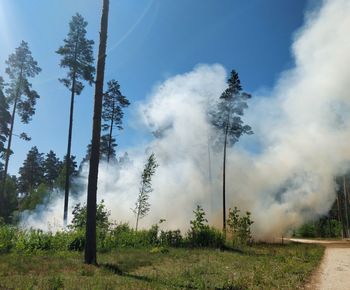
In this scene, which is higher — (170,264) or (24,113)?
(24,113)

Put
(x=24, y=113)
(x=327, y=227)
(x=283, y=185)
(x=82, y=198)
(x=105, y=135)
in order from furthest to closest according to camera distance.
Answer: (x=327, y=227), (x=105, y=135), (x=283, y=185), (x=82, y=198), (x=24, y=113)

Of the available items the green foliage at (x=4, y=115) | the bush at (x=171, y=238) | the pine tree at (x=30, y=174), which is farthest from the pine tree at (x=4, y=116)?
the pine tree at (x=30, y=174)

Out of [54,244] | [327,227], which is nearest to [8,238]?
[54,244]

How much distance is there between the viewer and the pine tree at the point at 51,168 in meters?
79.1

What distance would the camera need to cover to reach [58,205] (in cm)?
4284

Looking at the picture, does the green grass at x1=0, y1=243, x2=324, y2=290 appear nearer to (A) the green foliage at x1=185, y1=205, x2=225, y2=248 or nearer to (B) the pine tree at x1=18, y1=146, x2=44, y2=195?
(A) the green foliage at x1=185, y1=205, x2=225, y2=248

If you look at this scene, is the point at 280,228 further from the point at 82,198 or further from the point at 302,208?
the point at 82,198

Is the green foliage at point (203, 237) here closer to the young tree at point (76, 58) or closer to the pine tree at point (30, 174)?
the young tree at point (76, 58)

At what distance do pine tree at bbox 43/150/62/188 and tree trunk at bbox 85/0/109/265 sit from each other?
64.4 metres

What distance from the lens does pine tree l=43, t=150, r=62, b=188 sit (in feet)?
259

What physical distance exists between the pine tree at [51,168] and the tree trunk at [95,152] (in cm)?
6439

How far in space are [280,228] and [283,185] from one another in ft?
15.9

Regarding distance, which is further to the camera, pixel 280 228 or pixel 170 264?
pixel 280 228

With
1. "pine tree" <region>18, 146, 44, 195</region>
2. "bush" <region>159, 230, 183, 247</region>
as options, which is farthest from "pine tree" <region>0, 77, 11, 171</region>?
"pine tree" <region>18, 146, 44, 195</region>
